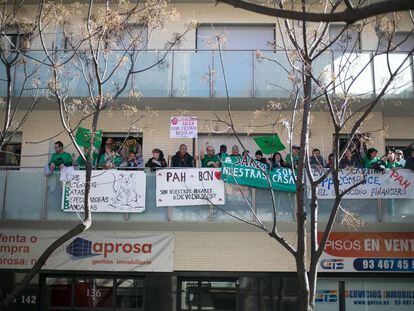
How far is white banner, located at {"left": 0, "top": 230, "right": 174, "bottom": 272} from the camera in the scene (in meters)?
16.8

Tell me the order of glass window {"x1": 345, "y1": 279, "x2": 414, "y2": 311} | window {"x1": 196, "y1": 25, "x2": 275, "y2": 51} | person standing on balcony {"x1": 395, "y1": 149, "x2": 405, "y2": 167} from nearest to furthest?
person standing on balcony {"x1": 395, "y1": 149, "x2": 405, "y2": 167}
glass window {"x1": 345, "y1": 279, "x2": 414, "y2": 311}
window {"x1": 196, "y1": 25, "x2": 275, "y2": 51}

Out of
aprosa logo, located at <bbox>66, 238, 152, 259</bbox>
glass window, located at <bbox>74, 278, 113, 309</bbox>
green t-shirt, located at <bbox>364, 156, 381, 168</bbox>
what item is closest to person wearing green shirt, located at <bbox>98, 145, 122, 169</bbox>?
aprosa logo, located at <bbox>66, 238, 152, 259</bbox>

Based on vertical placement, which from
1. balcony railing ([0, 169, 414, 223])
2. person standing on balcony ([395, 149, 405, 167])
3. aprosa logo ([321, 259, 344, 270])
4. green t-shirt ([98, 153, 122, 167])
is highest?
person standing on balcony ([395, 149, 405, 167])

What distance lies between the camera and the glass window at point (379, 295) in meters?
16.7

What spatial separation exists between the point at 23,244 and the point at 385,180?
10.3 m

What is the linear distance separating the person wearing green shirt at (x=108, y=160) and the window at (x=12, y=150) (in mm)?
3610

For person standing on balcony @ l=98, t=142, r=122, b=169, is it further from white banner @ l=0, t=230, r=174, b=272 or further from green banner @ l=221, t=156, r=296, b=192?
green banner @ l=221, t=156, r=296, b=192

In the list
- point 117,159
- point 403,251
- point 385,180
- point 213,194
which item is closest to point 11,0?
point 117,159

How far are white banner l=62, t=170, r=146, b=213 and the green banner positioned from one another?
2202mm

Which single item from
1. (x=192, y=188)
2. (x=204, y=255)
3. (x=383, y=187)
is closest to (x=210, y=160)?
(x=192, y=188)

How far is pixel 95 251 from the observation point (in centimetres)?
1695

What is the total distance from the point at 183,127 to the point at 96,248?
448cm

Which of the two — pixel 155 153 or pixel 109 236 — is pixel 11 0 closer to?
pixel 155 153

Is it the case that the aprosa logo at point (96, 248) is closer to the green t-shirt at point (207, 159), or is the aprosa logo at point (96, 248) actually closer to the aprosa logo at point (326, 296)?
the green t-shirt at point (207, 159)
